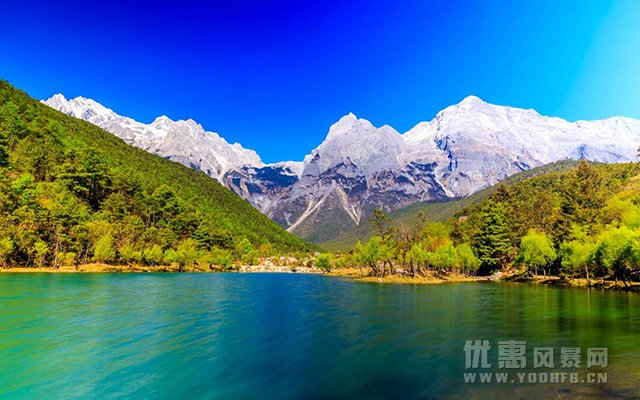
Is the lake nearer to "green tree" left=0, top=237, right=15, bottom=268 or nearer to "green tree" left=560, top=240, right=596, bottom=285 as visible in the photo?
"green tree" left=560, top=240, right=596, bottom=285

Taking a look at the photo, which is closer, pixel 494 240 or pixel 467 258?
pixel 467 258

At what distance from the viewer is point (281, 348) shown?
93.1 feet

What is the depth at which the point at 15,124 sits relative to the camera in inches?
5640

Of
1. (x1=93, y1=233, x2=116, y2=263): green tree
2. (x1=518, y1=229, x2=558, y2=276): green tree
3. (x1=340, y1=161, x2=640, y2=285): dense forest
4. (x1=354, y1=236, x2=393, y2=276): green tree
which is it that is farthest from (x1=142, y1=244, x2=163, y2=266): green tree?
(x1=518, y1=229, x2=558, y2=276): green tree

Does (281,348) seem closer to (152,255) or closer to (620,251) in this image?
(620,251)

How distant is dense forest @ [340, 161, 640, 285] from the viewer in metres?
86.5

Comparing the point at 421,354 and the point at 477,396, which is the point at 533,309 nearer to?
the point at 421,354

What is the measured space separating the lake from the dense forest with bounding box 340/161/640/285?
4507 centimetres

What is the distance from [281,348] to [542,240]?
376ft

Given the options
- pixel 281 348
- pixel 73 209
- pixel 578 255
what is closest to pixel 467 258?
pixel 578 255

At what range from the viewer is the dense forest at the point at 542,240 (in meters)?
86.5

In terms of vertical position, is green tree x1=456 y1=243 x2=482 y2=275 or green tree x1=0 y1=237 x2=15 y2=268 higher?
green tree x1=456 y1=243 x2=482 y2=275

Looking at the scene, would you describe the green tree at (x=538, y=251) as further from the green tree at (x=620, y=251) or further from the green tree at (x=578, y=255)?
the green tree at (x=620, y=251)

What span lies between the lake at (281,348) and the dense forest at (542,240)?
45.1 m
